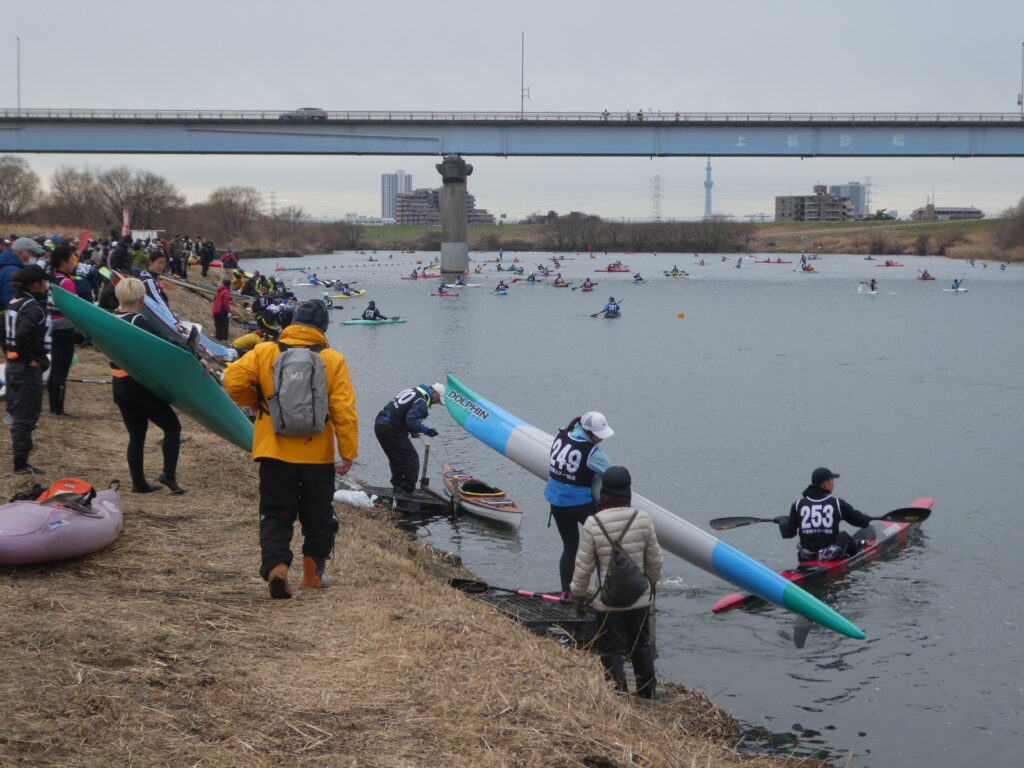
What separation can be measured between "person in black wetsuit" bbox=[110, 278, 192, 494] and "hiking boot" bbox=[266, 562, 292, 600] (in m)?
2.68

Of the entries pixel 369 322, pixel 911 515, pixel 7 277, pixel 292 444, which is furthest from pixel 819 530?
pixel 369 322

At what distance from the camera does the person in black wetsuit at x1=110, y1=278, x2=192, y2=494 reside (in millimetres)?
8875

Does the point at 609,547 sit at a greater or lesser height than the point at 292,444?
lesser

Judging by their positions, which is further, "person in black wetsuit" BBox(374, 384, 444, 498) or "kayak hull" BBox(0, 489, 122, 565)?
"person in black wetsuit" BBox(374, 384, 444, 498)

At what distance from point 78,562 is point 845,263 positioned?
117606 millimetres

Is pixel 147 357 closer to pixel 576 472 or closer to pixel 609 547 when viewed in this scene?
pixel 576 472

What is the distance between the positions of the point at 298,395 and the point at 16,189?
89.9 meters

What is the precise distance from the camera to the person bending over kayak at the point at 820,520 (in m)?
11.4

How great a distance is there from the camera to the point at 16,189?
281 feet

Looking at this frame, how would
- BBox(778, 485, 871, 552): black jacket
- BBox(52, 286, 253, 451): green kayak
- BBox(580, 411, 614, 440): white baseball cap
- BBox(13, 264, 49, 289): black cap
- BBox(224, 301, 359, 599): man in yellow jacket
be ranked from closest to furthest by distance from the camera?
1. BBox(224, 301, 359, 599): man in yellow jacket
2. BBox(52, 286, 253, 451): green kayak
3. BBox(580, 411, 614, 440): white baseball cap
4. BBox(13, 264, 49, 289): black cap
5. BBox(778, 485, 871, 552): black jacket

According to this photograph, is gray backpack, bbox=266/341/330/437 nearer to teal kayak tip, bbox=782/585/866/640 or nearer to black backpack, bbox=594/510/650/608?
black backpack, bbox=594/510/650/608

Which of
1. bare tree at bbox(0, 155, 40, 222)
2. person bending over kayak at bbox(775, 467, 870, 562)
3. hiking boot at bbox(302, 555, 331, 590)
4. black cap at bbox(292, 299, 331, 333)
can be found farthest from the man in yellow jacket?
bare tree at bbox(0, 155, 40, 222)

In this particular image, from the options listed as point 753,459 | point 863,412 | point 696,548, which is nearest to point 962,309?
point 863,412

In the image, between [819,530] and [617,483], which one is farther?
[819,530]
